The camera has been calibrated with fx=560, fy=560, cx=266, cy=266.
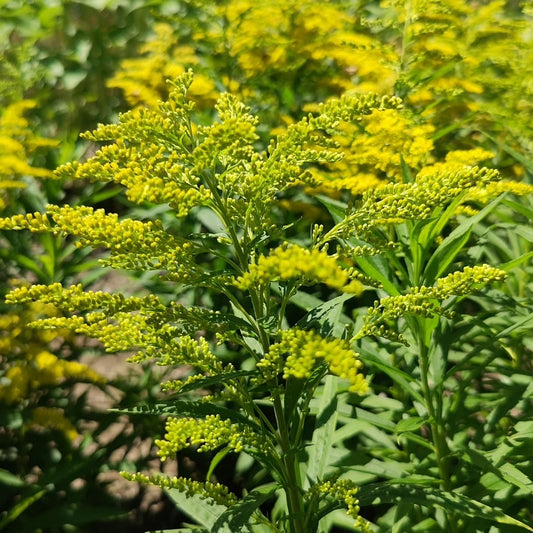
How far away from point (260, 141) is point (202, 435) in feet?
6.20

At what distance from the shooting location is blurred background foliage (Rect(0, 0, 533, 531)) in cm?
184

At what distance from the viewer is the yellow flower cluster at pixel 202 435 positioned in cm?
94

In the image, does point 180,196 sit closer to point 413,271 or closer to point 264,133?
point 413,271

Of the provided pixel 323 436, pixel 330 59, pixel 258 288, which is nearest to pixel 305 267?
pixel 258 288

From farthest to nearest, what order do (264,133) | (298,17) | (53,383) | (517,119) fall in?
1. (298,17)
2. (264,133)
3. (517,119)
4. (53,383)

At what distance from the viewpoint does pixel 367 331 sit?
104 cm

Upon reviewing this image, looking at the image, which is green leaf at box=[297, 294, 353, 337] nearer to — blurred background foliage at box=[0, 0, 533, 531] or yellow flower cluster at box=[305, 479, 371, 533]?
yellow flower cluster at box=[305, 479, 371, 533]

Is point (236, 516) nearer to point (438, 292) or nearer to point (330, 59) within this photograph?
point (438, 292)

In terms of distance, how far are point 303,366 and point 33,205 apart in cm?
216

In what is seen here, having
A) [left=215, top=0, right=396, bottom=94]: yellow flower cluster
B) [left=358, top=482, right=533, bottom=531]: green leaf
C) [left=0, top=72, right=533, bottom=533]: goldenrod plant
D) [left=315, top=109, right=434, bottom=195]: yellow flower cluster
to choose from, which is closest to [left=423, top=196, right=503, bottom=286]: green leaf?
[left=0, top=72, right=533, bottom=533]: goldenrod plant

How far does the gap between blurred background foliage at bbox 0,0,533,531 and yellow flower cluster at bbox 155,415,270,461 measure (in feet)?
2.01

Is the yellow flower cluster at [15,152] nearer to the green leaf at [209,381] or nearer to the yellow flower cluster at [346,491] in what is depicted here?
the green leaf at [209,381]

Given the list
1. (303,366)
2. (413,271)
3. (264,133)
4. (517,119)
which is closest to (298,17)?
(264,133)

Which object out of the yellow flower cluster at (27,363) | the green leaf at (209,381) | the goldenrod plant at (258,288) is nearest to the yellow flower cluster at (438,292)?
the goldenrod plant at (258,288)
